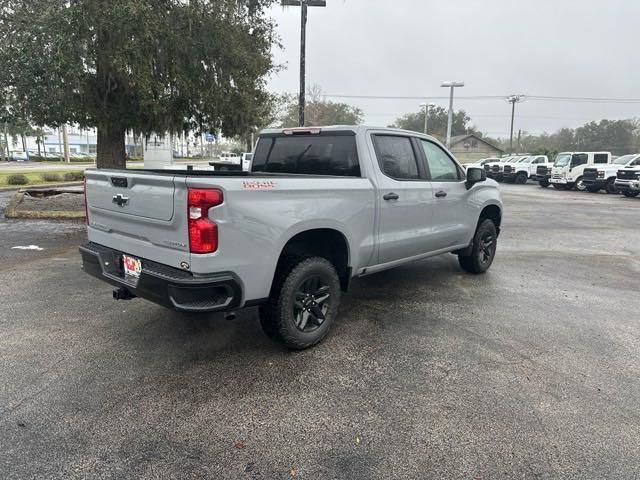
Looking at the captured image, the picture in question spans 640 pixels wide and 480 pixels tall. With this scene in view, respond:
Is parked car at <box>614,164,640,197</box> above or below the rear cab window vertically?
below

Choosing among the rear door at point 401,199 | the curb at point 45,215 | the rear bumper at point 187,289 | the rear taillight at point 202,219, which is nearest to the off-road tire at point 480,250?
the rear door at point 401,199

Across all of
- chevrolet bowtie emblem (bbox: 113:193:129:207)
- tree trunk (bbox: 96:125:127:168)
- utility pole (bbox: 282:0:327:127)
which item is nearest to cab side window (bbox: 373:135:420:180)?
chevrolet bowtie emblem (bbox: 113:193:129:207)

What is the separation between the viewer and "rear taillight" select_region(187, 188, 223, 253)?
2.89m

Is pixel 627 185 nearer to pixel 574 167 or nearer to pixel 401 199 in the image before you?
pixel 574 167

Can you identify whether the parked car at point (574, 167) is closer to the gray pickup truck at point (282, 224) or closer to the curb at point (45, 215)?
the gray pickup truck at point (282, 224)

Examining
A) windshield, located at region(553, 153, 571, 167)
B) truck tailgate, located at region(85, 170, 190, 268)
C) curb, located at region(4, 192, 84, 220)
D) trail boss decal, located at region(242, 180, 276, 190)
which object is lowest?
curb, located at region(4, 192, 84, 220)

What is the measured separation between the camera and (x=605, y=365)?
3650 millimetres

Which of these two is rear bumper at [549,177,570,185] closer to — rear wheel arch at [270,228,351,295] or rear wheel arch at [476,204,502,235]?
rear wheel arch at [476,204,502,235]

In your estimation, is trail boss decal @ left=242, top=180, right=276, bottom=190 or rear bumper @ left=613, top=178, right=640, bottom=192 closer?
trail boss decal @ left=242, top=180, right=276, bottom=190

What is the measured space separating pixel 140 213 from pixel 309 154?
188cm

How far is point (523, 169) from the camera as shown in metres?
29.2

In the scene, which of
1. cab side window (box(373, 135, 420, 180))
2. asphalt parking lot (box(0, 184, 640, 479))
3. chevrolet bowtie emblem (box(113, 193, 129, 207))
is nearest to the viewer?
asphalt parking lot (box(0, 184, 640, 479))

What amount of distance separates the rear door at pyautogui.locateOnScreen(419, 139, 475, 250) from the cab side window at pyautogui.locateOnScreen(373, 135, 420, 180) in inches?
10.2

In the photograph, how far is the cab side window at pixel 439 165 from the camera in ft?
16.7
